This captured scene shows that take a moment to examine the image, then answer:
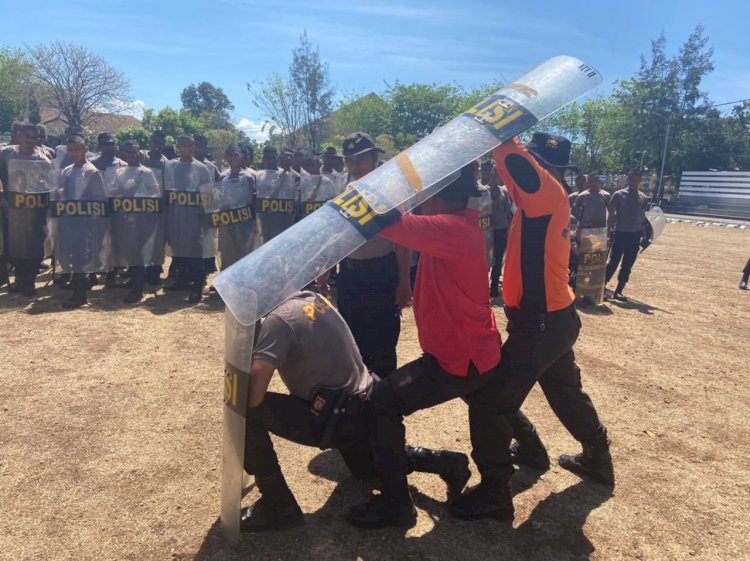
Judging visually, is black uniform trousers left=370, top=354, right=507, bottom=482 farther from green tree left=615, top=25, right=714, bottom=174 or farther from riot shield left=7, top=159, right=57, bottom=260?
green tree left=615, top=25, right=714, bottom=174

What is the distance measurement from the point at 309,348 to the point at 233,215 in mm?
5183

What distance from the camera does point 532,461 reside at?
11.4 feet

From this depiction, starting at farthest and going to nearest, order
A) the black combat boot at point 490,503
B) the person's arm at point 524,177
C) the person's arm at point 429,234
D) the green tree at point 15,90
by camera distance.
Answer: the green tree at point 15,90, the black combat boot at point 490,503, the person's arm at point 524,177, the person's arm at point 429,234

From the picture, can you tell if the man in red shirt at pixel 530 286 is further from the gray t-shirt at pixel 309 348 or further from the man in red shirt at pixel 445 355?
the gray t-shirt at pixel 309 348

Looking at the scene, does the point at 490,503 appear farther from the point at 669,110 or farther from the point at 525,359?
the point at 669,110

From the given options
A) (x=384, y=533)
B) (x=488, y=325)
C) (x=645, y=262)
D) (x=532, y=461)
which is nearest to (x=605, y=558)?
(x=532, y=461)

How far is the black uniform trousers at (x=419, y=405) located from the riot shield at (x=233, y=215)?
5.02m

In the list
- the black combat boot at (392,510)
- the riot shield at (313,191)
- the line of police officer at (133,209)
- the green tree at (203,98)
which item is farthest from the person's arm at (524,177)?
the green tree at (203,98)

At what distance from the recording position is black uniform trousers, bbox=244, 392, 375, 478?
8.70 ft

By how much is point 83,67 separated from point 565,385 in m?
42.9

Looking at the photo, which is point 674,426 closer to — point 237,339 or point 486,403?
point 486,403

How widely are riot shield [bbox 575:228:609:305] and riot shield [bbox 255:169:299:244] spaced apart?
4.37 m

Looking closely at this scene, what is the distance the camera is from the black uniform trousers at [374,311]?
12.2 feet

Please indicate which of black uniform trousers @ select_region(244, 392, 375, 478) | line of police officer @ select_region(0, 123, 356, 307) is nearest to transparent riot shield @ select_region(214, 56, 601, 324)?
black uniform trousers @ select_region(244, 392, 375, 478)
